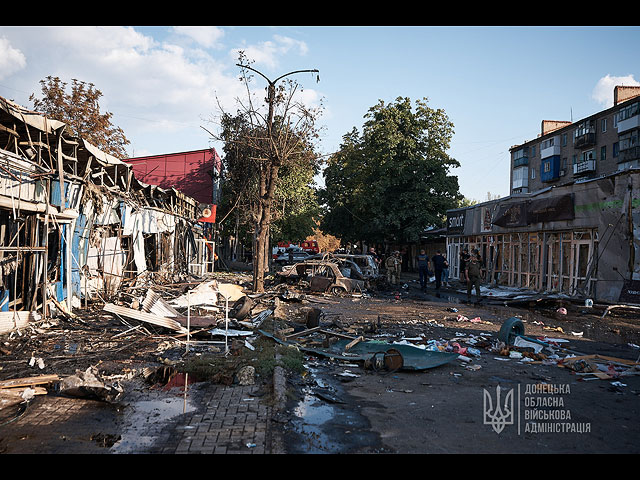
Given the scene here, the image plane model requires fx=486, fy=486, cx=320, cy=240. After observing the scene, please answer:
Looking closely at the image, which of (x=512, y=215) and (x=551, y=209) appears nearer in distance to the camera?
(x=551, y=209)

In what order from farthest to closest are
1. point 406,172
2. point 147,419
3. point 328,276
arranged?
point 406,172
point 328,276
point 147,419

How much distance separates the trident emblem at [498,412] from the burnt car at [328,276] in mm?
12985

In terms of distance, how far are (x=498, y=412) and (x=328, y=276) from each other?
563 inches

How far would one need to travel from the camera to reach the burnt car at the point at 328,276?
18953 mm

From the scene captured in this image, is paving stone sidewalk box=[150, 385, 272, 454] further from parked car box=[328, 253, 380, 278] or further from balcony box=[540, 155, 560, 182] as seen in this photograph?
balcony box=[540, 155, 560, 182]

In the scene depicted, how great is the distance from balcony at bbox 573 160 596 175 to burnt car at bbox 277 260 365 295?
32.8 m

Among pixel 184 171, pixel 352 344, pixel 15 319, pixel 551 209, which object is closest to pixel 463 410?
pixel 352 344

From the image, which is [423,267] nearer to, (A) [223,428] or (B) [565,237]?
(B) [565,237]

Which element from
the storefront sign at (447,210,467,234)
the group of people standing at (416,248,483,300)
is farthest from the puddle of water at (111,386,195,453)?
the storefront sign at (447,210,467,234)

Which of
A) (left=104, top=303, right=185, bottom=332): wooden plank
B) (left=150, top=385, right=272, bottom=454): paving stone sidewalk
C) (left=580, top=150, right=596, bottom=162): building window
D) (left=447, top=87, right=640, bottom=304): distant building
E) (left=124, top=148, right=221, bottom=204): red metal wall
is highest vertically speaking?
(left=580, top=150, right=596, bottom=162): building window

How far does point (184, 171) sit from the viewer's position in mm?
36281

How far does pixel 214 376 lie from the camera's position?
249 inches

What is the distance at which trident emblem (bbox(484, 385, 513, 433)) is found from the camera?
193 inches
